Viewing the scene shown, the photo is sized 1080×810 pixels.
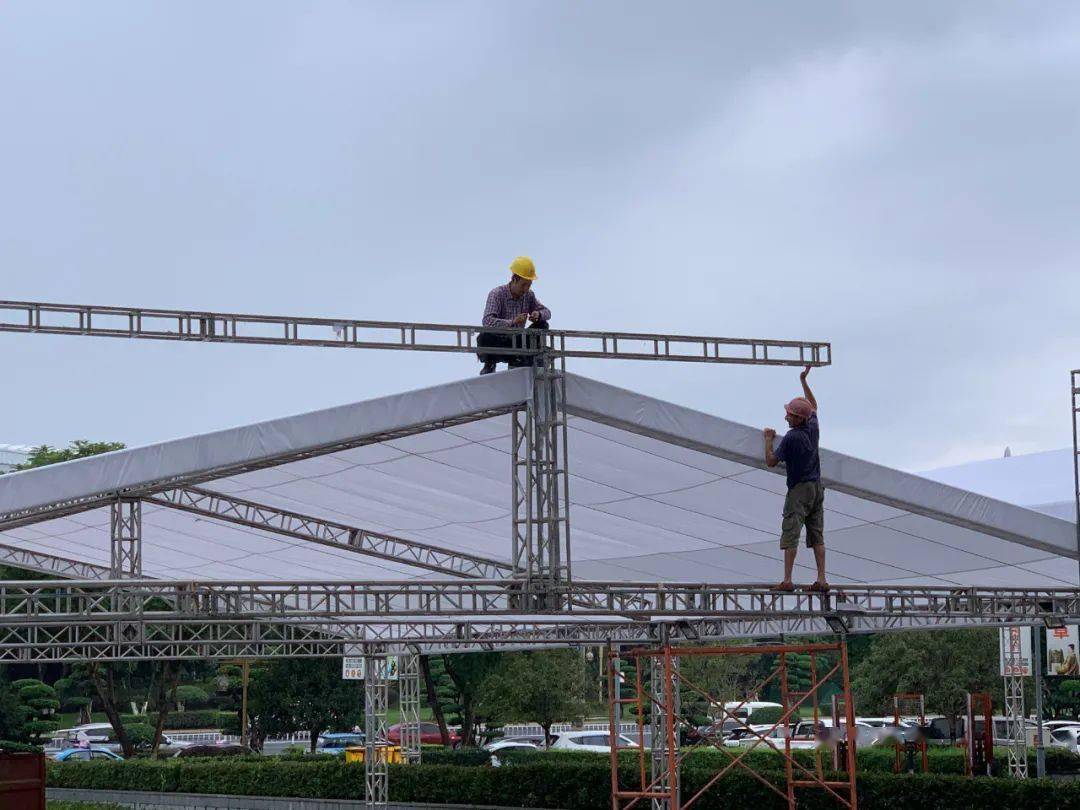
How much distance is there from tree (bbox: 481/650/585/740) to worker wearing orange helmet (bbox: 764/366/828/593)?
2744cm

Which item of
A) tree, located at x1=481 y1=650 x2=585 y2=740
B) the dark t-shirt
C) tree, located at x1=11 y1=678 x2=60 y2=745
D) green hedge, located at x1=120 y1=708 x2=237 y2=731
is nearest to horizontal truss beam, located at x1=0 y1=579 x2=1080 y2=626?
the dark t-shirt

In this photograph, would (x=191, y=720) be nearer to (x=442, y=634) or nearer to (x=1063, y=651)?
(x=1063, y=651)

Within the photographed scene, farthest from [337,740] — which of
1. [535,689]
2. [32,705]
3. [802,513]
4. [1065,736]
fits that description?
[802,513]

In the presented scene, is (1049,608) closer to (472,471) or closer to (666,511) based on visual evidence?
(666,511)

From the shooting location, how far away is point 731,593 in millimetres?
16109

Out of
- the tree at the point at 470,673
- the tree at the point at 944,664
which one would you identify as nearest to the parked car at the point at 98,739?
the tree at the point at 470,673

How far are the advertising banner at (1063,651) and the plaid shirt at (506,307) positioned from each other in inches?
791

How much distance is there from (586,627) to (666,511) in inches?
195

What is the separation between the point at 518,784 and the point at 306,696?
1763 centimetres

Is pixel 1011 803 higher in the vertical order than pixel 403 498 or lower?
lower

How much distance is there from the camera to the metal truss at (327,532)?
58.7ft

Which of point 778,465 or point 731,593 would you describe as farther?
point 731,593

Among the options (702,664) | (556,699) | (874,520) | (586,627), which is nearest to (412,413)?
(874,520)

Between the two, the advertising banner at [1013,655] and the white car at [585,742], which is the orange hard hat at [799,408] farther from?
the white car at [585,742]
